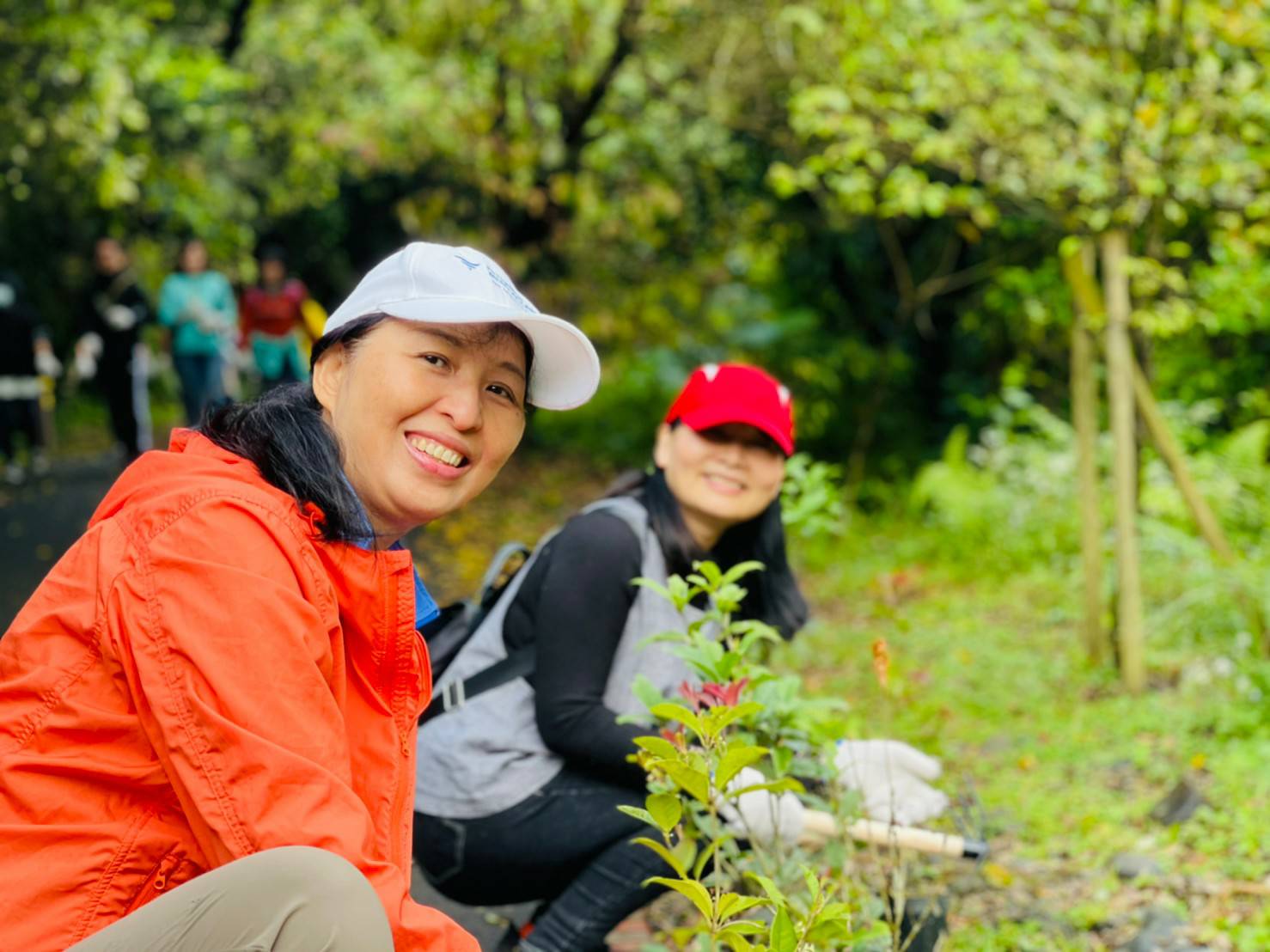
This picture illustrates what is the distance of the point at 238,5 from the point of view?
527 inches

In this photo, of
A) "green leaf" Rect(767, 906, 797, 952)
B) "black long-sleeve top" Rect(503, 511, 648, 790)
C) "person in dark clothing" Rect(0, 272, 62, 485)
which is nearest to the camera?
"green leaf" Rect(767, 906, 797, 952)

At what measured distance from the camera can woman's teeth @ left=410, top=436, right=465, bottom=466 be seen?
6.65ft

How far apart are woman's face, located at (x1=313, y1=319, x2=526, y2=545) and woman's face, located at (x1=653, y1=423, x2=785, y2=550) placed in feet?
3.74

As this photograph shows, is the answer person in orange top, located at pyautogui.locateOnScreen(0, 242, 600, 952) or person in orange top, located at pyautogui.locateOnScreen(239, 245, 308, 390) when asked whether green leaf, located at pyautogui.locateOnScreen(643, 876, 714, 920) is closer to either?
person in orange top, located at pyautogui.locateOnScreen(0, 242, 600, 952)

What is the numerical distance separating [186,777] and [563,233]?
10942mm

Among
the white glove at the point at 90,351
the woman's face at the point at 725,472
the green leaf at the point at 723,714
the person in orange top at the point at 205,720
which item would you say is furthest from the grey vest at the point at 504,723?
the white glove at the point at 90,351

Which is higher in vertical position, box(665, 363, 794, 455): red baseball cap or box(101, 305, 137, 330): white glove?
box(665, 363, 794, 455): red baseball cap

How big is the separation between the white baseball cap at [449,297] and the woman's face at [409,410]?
0.14 feet

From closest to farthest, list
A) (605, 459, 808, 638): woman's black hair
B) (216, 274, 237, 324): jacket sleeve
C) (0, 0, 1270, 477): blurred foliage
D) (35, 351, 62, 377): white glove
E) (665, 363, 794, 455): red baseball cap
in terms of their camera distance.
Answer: (665, 363, 794, 455): red baseball cap, (605, 459, 808, 638): woman's black hair, (0, 0, 1270, 477): blurred foliage, (216, 274, 237, 324): jacket sleeve, (35, 351, 62, 377): white glove

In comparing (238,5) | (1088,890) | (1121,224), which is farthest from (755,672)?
(238,5)

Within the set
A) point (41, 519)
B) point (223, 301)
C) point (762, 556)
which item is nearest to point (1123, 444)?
point (762, 556)

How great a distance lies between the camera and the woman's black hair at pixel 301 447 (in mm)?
1854

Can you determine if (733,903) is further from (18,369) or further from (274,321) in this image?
(18,369)

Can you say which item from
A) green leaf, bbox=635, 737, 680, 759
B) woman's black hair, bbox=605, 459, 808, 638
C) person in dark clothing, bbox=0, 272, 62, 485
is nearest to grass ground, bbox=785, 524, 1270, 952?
woman's black hair, bbox=605, 459, 808, 638
